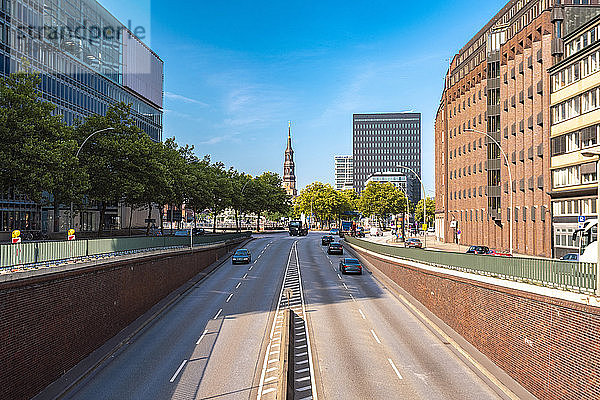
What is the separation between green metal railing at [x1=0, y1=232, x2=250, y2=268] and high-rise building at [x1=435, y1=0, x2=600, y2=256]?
2633cm

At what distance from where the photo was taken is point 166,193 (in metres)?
61.0

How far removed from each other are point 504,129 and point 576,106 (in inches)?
911

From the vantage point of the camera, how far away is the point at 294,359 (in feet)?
82.3

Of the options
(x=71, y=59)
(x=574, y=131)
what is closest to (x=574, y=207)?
(x=574, y=131)

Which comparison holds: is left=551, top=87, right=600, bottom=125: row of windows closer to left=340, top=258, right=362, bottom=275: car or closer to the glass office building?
left=340, top=258, right=362, bottom=275: car

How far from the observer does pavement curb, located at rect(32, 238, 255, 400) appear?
19.5 meters

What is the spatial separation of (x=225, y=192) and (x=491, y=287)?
245 ft

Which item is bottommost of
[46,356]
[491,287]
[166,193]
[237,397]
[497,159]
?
[237,397]

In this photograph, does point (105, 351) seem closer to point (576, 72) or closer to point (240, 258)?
point (240, 258)

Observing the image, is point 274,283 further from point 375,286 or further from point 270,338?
point 270,338

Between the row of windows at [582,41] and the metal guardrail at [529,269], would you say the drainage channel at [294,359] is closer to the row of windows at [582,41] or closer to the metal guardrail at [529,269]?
the metal guardrail at [529,269]

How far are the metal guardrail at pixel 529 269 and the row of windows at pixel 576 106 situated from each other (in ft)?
71.0

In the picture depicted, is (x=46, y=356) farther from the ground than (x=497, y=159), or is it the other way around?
(x=497, y=159)

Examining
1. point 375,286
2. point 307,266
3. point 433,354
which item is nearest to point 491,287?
point 433,354
